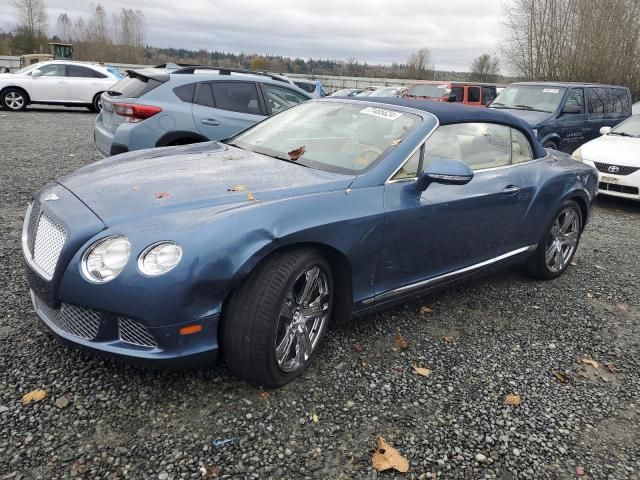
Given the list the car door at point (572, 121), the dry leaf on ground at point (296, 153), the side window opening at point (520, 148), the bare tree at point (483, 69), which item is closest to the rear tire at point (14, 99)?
the car door at point (572, 121)

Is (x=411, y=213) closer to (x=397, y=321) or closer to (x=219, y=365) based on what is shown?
(x=397, y=321)

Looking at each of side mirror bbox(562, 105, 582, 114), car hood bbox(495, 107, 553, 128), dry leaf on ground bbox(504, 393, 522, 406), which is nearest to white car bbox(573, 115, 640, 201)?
car hood bbox(495, 107, 553, 128)

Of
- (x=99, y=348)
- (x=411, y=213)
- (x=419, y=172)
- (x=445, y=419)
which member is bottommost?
(x=445, y=419)

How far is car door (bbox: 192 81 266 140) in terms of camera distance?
6398 mm

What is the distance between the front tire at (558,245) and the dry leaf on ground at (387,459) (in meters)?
2.72

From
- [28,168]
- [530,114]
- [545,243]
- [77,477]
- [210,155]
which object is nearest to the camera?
[77,477]

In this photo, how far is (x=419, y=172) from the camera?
3314 millimetres

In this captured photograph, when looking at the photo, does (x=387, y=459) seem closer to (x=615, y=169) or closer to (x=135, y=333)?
(x=135, y=333)

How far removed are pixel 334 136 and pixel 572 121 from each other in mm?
8472

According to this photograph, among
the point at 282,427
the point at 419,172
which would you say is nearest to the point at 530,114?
the point at 419,172

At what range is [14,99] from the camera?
14984mm

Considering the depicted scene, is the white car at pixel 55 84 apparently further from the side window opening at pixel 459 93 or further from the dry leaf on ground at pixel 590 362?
the dry leaf on ground at pixel 590 362

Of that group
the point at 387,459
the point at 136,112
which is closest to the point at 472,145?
the point at 387,459

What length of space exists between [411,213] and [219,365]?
1.42m
